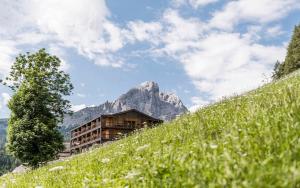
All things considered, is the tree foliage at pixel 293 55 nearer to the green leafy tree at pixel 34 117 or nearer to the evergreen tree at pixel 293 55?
the evergreen tree at pixel 293 55

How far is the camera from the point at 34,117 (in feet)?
161

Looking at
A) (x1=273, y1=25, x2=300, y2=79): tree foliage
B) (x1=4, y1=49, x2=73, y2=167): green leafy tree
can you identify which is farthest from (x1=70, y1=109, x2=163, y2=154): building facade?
(x1=4, y1=49, x2=73, y2=167): green leafy tree

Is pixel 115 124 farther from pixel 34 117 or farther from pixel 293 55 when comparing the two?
pixel 34 117

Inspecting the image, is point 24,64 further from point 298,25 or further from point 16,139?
point 298,25

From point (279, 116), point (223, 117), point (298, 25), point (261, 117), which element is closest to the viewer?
point (279, 116)

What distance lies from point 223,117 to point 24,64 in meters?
46.6

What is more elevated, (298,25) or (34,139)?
(298,25)

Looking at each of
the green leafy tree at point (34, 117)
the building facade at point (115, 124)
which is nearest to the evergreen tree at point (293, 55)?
the building facade at point (115, 124)

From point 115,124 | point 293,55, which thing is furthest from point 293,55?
point 115,124

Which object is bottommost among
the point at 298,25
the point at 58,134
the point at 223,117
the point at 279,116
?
the point at 279,116

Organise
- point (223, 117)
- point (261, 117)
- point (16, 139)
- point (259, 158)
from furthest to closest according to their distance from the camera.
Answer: point (16, 139) < point (223, 117) < point (261, 117) < point (259, 158)

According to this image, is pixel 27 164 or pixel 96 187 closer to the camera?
pixel 96 187

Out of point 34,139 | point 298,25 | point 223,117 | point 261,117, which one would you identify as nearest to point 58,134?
point 34,139

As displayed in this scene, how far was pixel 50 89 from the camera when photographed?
5262cm
